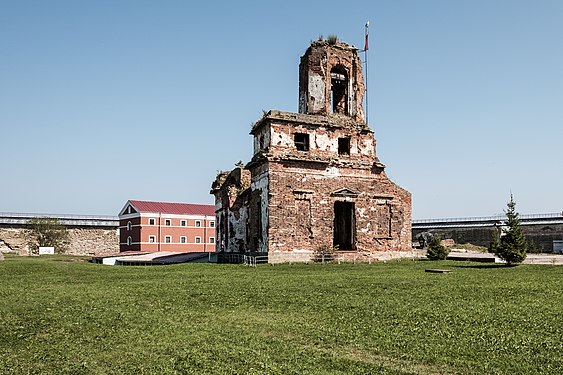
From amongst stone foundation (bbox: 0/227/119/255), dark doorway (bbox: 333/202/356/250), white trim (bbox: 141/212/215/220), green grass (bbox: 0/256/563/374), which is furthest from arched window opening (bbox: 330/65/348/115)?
stone foundation (bbox: 0/227/119/255)

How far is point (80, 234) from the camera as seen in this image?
58.3 metres

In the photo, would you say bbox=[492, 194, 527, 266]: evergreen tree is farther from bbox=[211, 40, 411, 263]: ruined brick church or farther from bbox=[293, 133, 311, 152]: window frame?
bbox=[293, 133, 311, 152]: window frame

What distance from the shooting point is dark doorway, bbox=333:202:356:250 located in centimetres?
2908

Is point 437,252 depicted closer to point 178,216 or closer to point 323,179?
point 323,179

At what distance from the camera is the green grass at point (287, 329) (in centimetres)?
591

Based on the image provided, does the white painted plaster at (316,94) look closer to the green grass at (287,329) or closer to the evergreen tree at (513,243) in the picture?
the evergreen tree at (513,243)

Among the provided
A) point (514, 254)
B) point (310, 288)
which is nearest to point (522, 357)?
point (310, 288)

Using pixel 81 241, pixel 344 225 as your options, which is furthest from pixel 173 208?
pixel 344 225

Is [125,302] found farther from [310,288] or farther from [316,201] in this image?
[316,201]

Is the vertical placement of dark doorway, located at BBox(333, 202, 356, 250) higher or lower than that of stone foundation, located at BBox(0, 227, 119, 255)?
higher

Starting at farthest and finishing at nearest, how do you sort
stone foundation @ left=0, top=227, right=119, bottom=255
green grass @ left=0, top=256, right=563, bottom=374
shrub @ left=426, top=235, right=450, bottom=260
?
1. stone foundation @ left=0, top=227, right=119, bottom=255
2. shrub @ left=426, top=235, right=450, bottom=260
3. green grass @ left=0, top=256, right=563, bottom=374

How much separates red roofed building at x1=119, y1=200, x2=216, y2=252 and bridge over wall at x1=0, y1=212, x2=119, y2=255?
1.29 m

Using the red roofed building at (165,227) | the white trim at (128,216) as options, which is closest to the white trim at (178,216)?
the red roofed building at (165,227)

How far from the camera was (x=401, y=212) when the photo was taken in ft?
97.1
